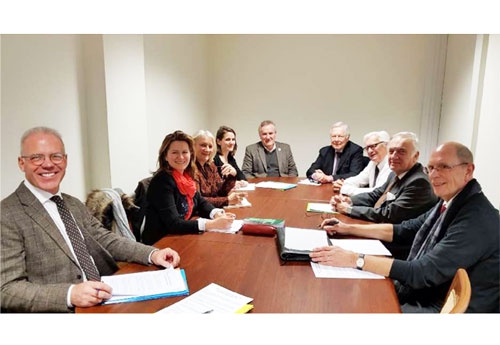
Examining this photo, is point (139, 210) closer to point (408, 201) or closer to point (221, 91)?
point (408, 201)

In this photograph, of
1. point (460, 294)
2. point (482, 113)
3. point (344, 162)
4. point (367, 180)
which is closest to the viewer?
point (460, 294)

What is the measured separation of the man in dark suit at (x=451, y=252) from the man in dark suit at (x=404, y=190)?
42cm

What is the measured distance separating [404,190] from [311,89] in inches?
76.7

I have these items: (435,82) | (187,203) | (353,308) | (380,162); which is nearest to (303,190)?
(380,162)

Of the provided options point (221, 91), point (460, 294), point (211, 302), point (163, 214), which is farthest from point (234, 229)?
point (221, 91)

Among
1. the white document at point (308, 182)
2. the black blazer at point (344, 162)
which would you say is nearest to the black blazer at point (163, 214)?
the white document at point (308, 182)

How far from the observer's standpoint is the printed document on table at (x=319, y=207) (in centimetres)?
199

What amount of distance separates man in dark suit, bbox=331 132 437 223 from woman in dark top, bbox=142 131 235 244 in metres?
0.78

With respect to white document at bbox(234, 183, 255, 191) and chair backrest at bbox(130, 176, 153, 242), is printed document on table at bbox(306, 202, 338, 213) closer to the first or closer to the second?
white document at bbox(234, 183, 255, 191)

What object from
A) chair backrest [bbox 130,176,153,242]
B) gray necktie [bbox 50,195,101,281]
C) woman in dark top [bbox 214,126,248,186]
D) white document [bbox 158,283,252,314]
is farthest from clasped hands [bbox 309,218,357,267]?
woman in dark top [bbox 214,126,248,186]

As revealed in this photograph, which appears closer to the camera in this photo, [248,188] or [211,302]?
[211,302]

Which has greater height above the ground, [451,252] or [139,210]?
[451,252]

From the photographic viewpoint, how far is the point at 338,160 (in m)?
3.11
